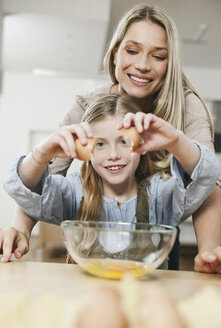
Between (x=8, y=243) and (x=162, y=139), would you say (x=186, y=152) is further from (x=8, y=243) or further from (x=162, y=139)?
(x=8, y=243)

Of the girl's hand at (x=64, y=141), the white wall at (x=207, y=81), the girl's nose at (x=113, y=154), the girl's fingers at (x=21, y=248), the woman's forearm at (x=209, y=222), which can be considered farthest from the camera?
the white wall at (x=207, y=81)

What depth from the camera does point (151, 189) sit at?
128cm

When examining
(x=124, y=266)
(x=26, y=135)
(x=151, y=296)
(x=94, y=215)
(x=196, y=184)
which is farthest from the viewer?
(x=26, y=135)

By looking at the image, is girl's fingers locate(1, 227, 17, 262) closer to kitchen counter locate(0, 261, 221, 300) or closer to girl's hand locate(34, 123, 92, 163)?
kitchen counter locate(0, 261, 221, 300)

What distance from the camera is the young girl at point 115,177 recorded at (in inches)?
35.4

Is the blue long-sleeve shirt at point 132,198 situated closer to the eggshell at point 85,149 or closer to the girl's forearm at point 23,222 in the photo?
the girl's forearm at point 23,222

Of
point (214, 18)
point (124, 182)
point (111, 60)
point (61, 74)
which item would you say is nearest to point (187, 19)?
point (214, 18)

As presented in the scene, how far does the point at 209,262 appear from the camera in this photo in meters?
0.82

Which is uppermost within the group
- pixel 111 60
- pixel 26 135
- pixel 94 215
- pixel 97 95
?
pixel 111 60

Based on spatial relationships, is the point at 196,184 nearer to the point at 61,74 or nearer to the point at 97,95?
the point at 97,95

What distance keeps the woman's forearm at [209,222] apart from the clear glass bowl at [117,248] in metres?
0.41

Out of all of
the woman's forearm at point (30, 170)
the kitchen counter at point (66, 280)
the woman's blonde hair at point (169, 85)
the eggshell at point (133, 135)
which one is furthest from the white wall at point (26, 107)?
the kitchen counter at point (66, 280)

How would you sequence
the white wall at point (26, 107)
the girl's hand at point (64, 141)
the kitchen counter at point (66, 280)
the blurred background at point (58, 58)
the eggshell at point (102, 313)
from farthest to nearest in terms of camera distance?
the white wall at point (26, 107) → the blurred background at point (58, 58) → the girl's hand at point (64, 141) → the kitchen counter at point (66, 280) → the eggshell at point (102, 313)

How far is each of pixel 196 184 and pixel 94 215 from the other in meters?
0.36
